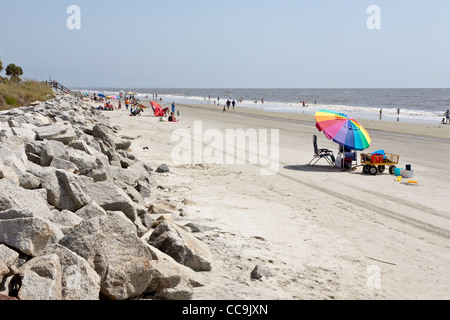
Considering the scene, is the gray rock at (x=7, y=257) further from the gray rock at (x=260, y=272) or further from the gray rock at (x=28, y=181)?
the gray rock at (x=260, y=272)

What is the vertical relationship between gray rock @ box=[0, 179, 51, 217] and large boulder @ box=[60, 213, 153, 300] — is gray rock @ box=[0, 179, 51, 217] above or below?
above

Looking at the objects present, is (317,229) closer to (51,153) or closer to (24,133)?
(51,153)

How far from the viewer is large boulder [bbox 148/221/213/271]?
16.2ft

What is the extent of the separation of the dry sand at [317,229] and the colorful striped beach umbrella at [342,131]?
0.88 meters

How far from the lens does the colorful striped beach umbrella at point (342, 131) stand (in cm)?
1366

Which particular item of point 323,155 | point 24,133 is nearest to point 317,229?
point 24,133

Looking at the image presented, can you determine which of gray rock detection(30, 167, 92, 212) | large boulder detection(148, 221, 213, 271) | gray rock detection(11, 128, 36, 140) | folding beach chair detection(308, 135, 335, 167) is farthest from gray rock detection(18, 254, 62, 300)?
folding beach chair detection(308, 135, 335, 167)

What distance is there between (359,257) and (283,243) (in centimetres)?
107

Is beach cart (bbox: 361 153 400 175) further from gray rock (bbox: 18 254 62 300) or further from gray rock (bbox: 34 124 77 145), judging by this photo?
gray rock (bbox: 18 254 62 300)

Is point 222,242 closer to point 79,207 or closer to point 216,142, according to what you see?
point 79,207

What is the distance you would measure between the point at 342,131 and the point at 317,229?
23.0 ft

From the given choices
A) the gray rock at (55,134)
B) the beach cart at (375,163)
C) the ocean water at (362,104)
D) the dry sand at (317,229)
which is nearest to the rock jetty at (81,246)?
the dry sand at (317,229)

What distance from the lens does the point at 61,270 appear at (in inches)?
139

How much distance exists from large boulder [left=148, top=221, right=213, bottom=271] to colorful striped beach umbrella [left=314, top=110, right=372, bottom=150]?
9232mm
